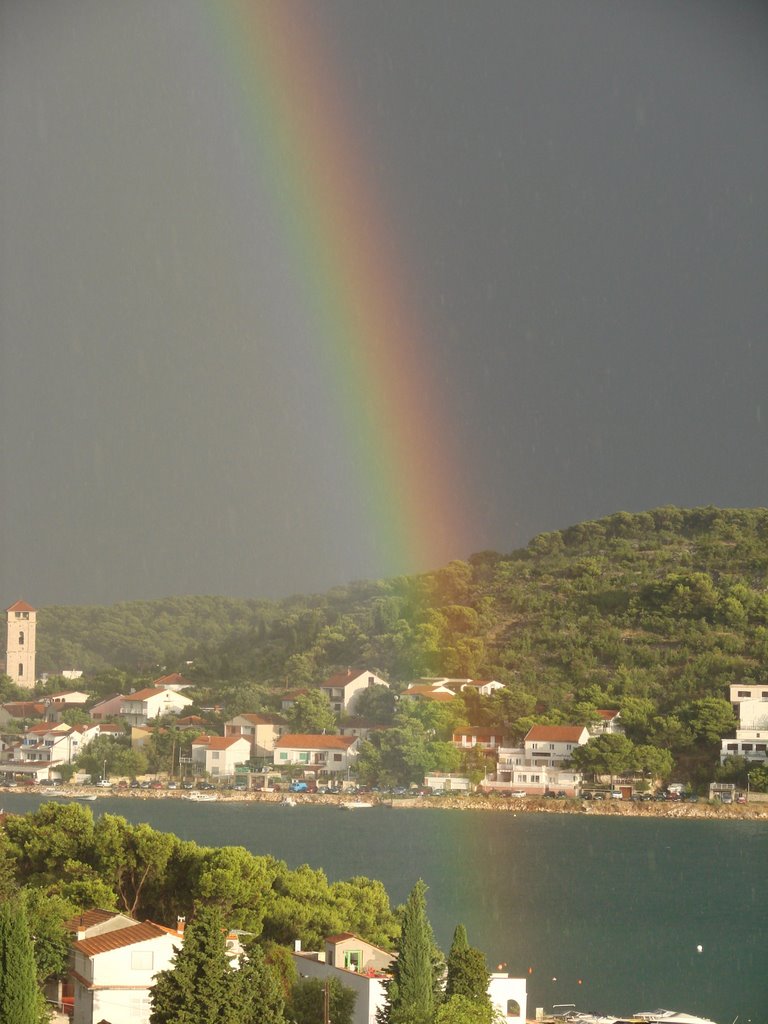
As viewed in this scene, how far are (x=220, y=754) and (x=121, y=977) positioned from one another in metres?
23.7

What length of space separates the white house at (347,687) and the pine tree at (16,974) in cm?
2711

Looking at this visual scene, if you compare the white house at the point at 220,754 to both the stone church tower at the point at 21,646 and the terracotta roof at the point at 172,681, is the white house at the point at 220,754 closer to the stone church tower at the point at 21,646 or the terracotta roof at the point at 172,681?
the terracotta roof at the point at 172,681

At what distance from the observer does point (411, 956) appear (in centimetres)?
696

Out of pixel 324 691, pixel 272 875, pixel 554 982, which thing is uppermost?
pixel 324 691

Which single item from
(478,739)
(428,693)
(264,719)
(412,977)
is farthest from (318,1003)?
(264,719)

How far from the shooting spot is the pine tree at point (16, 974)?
5.93m

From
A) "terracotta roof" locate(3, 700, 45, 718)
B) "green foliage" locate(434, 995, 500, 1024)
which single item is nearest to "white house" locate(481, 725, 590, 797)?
"terracotta roof" locate(3, 700, 45, 718)

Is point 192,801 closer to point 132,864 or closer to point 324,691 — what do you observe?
point 324,691

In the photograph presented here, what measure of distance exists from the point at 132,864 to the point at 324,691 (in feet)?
80.0

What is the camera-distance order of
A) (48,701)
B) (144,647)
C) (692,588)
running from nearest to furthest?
(692,588) → (48,701) → (144,647)

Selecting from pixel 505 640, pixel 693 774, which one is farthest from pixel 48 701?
pixel 693 774

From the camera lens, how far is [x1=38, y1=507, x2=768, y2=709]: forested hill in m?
31.3

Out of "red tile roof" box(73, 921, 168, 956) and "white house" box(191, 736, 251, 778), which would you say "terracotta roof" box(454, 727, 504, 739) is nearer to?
"white house" box(191, 736, 251, 778)

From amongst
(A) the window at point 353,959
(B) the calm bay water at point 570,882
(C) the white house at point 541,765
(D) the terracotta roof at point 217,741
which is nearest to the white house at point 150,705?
(D) the terracotta roof at point 217,741
